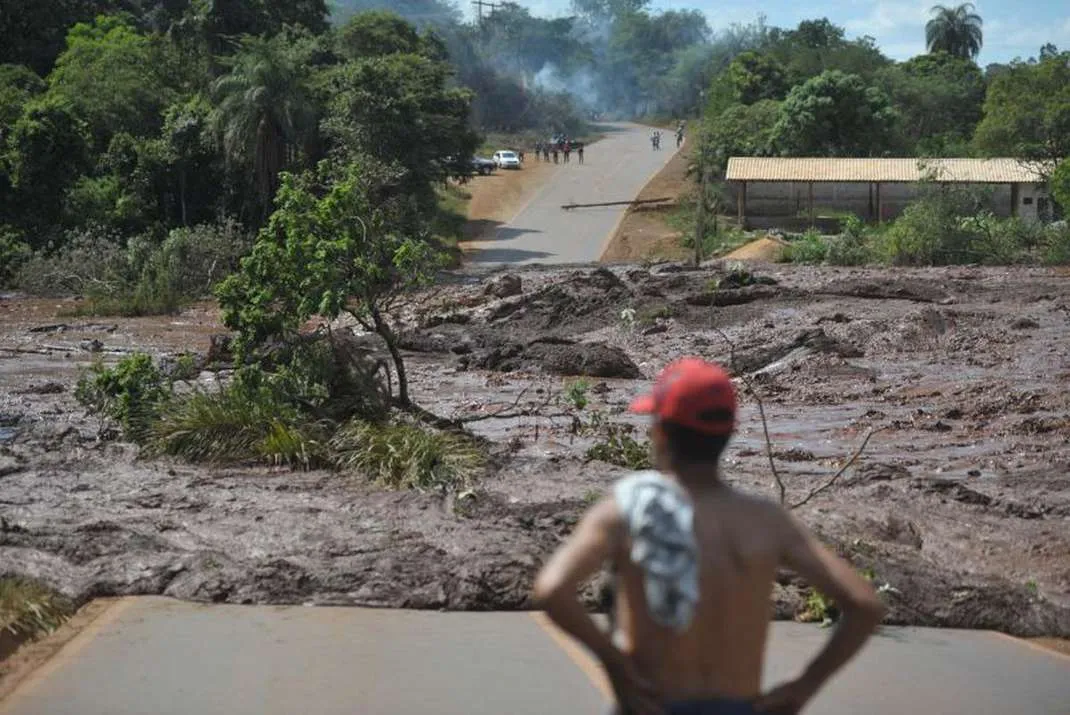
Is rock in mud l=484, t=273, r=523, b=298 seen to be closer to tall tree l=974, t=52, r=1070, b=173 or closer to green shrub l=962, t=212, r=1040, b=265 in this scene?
green shrub l=962, t=212, r=1040, b=265

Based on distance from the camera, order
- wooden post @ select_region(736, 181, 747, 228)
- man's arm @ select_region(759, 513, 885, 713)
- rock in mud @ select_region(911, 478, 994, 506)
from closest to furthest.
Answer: man's arm @ select_region(759, 513, 885, 713)
rock in mud @ select_region(911, 478, 994, 506)
wooden post @ select_region(736, 181, 747, 228)

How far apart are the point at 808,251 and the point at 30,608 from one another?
3962cm

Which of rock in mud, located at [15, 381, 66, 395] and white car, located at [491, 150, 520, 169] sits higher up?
white car, located at [491, 150, 520, 169]

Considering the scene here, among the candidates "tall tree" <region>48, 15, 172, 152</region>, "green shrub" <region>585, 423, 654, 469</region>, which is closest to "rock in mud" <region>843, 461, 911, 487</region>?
"green shrub" <region>585, 423, 654, 469</region>

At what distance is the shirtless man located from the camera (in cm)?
394

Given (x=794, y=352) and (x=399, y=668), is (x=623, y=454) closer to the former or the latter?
(x=399, y=668)

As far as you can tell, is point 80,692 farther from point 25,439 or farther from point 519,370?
point 519,370

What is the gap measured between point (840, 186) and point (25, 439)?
45.9m

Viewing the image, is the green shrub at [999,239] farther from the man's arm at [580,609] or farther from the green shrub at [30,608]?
the man's arm at [580,609]

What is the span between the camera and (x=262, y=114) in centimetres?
4512

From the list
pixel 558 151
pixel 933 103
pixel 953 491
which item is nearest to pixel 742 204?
pixel 933 103

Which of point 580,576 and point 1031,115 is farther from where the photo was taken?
point 1031,115

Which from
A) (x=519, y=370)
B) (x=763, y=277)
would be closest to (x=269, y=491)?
(x=519, y=370)

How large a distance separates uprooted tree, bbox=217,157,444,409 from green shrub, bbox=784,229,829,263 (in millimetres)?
32009
